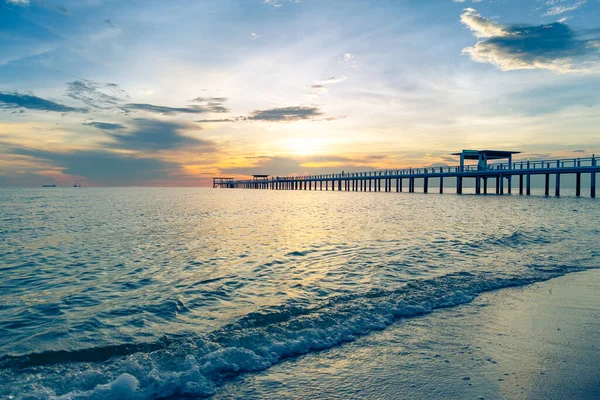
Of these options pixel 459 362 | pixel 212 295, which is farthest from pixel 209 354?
pixel 459 362

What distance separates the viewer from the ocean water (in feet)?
14.1

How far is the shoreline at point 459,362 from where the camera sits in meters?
3.67

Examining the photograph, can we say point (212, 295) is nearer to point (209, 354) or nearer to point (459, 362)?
point (209, 354)

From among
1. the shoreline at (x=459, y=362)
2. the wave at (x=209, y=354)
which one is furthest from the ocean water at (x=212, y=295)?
the shoreline at (x=459, y=362)

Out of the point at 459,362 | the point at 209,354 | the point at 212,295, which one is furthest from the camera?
the point at 212,295

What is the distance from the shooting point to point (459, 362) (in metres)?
4.23

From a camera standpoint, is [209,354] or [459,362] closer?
[459,362]

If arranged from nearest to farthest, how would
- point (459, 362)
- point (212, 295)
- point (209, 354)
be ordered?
point (459, 362), point (209, 354), point (212, 295)

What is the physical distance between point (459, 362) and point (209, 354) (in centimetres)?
294

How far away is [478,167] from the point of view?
55.2 meters

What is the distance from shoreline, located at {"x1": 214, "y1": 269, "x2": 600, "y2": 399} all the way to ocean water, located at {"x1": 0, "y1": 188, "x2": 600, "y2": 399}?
1.19 ft

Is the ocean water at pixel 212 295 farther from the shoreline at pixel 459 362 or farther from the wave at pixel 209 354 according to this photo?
the shoreline at pixel 459 362

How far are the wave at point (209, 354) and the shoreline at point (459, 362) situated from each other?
0.30m

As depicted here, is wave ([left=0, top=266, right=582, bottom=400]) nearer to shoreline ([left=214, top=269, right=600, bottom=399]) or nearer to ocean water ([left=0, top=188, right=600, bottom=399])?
ocean water ([left=0, top=188, right=600, bottom=399])
